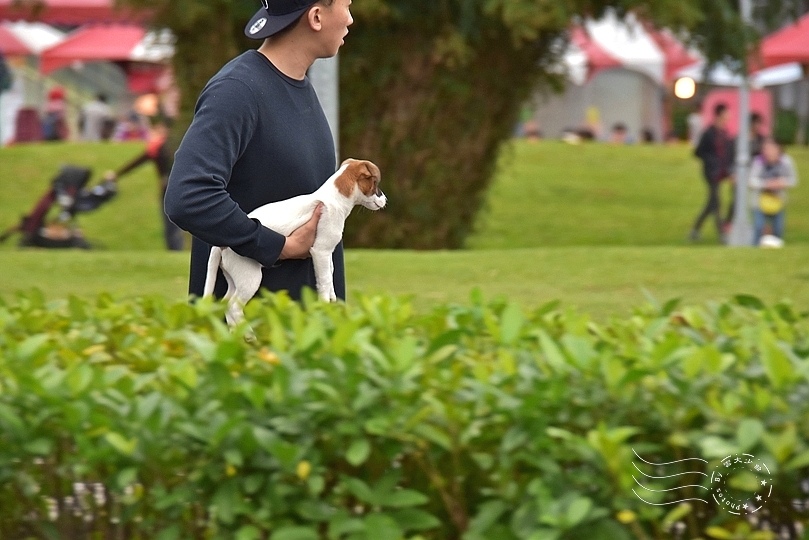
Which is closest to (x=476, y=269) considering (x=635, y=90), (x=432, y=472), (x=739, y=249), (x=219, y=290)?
(x=739, y=249)

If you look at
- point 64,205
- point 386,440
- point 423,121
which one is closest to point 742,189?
point 423,121

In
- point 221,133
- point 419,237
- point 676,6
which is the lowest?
point 419,237

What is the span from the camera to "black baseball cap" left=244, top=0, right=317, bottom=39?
361 centimetres

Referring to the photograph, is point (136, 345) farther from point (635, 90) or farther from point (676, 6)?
point (635, 90)

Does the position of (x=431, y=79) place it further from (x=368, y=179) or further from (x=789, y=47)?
(x=789, y=47)

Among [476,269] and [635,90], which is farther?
[635,90]

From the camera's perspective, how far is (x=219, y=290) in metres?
3.82

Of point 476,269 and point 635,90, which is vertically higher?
point 635,90

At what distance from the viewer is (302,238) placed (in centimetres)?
358

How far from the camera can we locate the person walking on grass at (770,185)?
1798cm

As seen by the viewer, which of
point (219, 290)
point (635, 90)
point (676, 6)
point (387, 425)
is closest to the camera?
point (387, 425)

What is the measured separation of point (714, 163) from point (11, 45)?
14.8m

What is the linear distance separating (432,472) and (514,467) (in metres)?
0.17
